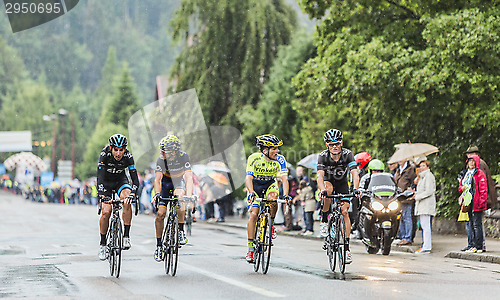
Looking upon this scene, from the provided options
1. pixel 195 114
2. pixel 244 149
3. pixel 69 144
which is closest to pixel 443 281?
pixel 244 149

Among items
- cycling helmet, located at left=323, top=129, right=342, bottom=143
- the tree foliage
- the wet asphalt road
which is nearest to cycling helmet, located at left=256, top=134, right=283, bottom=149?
cycling helmet, located at left=323, top=129, right=342, bottom=143

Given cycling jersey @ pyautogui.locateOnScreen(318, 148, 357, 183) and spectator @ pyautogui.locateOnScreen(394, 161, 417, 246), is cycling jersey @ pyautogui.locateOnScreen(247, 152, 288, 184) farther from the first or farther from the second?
spectator @ pyautogui.locateOnScreen(394, 161, 417, 246)

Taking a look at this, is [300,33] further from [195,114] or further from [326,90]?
[326,90]

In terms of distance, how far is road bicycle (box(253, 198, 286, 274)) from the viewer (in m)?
11.2

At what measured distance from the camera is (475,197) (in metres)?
15.3

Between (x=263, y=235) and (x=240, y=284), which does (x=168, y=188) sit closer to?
(x=263, y=235)

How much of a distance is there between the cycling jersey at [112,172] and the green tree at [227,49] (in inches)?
950

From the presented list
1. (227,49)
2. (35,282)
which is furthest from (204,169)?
(35,282)

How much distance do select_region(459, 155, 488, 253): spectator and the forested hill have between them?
5591 inches

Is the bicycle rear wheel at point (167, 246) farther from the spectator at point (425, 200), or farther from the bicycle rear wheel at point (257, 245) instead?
the spectator at point (425, 200)

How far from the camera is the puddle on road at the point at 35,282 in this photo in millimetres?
9367

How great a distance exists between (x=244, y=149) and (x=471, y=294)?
80.6ft

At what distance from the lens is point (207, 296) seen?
8.93 metres

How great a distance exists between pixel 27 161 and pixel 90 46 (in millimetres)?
77516
